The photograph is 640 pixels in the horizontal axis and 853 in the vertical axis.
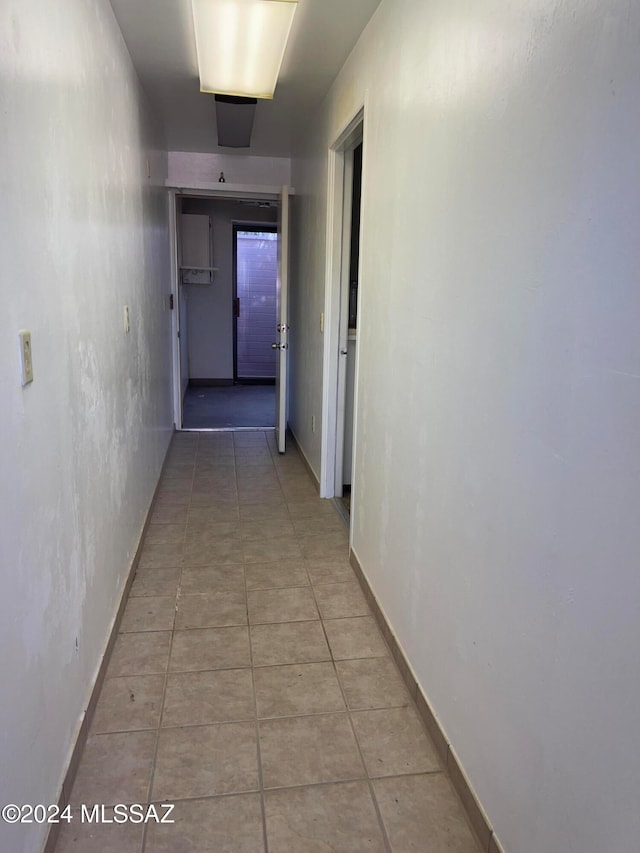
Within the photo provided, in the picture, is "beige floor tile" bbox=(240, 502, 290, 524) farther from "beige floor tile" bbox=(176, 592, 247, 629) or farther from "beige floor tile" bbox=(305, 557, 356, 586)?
"beige floor tile" bbox=(176, 592, 247, 629)

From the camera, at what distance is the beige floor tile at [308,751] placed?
5.34 feet

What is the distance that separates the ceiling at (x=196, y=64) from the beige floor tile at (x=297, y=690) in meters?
2.53

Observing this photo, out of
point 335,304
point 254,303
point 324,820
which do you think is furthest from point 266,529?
point 254,303

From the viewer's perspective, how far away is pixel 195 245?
7324 millimetres

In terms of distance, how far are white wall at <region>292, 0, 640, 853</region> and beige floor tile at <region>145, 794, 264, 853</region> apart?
1.85 feet

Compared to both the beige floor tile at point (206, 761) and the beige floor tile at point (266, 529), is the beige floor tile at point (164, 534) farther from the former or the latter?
the beige floor tile at point (206, 761)

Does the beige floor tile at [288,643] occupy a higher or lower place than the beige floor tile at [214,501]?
lower

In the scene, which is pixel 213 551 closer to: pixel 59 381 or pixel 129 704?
pixel 129 704

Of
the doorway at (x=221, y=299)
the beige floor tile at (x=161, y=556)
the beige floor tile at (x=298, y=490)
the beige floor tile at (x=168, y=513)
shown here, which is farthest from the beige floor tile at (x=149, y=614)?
the doorway at (x=221, y=299)

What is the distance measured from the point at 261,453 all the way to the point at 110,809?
337 cm

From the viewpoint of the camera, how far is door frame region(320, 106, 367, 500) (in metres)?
3.37

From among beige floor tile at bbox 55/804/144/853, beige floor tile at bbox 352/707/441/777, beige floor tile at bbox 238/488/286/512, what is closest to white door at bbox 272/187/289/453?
beige floor tile at bbox 238/488/286/512

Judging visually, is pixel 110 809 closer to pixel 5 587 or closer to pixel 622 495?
pixel 5 587

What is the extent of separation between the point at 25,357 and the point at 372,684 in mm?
1518
